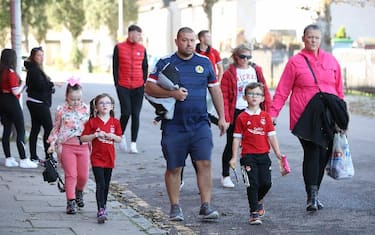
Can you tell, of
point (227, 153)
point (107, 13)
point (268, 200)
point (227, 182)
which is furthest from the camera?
point (107, 13)

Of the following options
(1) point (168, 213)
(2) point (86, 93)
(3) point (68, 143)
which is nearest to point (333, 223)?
(1) point (168, 213)

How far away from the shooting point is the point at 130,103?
14.4 m

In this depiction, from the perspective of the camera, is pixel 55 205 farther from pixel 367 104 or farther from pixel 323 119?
pixel 367 104

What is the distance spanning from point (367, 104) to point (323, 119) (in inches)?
665

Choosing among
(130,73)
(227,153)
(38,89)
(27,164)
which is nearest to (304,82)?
(227,153)

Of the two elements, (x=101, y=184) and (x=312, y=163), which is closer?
(x=101, y=184)

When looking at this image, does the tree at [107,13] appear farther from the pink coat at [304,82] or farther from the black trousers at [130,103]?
the pink coat at [304,82]

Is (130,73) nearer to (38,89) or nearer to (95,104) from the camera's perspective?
(38,89)

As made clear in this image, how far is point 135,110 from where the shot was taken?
14.4 meters

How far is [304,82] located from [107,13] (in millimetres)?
62987

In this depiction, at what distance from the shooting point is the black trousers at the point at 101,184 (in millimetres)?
8422

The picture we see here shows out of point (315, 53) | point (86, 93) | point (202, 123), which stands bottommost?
point (86, 93)

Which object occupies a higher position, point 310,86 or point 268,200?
point 310,86

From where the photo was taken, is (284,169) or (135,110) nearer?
(284,169)
